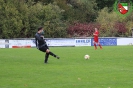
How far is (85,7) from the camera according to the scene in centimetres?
6719

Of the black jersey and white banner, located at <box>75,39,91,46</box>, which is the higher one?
the black jersey

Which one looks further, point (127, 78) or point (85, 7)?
point (85, 7)

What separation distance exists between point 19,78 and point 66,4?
2095 inches

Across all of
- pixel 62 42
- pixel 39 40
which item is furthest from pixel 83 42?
pixel 39 40

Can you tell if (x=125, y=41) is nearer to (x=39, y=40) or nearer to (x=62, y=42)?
(x=62, y=42)

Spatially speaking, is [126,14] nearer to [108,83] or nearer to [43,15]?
[43,15]

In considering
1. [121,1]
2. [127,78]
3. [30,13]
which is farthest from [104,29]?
[127,78]

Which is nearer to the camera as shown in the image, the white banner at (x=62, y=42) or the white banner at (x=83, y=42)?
the white banner at (x=62, y=42)

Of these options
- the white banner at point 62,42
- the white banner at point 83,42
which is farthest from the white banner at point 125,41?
the white banner at point 62,42

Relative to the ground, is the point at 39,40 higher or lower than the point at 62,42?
higher

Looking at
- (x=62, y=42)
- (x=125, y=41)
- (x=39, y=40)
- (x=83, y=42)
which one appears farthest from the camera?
(x=125, y=41)

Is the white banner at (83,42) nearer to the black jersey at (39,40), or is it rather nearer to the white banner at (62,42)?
the white banner at (62,42)

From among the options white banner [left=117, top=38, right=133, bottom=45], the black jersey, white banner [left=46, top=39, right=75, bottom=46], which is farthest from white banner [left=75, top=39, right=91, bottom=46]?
the black jersey

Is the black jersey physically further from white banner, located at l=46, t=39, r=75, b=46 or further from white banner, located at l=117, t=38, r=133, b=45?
white banner, located at l=117, t=38, r=133, b=45
